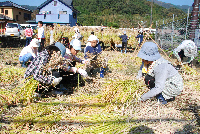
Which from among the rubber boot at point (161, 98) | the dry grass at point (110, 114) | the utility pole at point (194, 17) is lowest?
the dry grass at point (110, 114)

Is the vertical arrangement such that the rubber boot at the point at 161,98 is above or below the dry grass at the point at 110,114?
above

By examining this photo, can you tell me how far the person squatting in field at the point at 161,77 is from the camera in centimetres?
263

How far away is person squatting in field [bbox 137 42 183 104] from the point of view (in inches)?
104

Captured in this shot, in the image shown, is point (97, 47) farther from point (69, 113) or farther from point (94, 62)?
point (69, 113)

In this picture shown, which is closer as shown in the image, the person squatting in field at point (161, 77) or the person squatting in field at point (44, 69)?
the person squatting in field at point (161, 77)

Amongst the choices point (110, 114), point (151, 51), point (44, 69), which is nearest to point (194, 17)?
point (151, 51)

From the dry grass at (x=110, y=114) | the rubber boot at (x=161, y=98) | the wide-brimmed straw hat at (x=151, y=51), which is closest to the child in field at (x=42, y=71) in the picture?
the dry grass at (x=110, y=114)

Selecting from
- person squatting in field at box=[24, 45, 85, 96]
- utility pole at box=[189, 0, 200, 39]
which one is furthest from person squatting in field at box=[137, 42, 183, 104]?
utility pole at box=[189, 0, 200, 39]

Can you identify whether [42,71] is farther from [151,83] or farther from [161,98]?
[161,98]

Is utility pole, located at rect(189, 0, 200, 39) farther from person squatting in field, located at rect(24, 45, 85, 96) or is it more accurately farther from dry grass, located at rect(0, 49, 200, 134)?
person squatting in field, located at rect(24, 45, 85, 96)

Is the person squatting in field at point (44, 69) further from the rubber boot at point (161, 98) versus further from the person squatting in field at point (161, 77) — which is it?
the rubber boot at point (161, 98)

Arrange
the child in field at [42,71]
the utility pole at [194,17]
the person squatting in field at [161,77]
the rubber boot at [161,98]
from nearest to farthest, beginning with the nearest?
the person squatting in field at [161,77] < the rubber boot at [161,98] < the child in field at [42,71] < the utility pole at [194,17]

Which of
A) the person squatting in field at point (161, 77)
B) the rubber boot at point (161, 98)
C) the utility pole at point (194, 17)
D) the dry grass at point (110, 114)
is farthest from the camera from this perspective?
the utility pole at point (194, 17)

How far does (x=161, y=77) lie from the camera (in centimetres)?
262
